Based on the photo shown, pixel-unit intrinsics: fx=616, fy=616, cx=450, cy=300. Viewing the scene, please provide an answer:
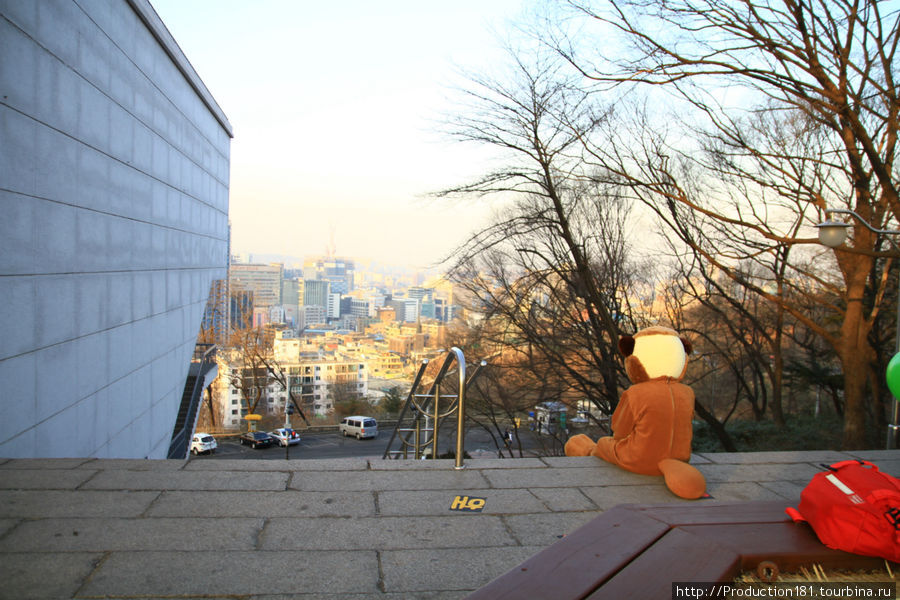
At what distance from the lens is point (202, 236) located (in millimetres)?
15320

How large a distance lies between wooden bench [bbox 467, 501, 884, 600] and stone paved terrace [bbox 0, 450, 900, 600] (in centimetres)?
63

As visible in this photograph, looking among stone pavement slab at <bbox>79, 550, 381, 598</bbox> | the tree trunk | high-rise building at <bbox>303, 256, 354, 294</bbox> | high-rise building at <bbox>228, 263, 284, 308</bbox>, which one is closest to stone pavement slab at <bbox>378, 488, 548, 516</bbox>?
stone pavement slab at <bbox>79, 550, 381, 598</bbox>

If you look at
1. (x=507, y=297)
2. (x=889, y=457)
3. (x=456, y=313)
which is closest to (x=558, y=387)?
(x=507, y=297)

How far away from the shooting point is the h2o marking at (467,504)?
12.5ft

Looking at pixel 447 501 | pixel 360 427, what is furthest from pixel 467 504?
pixel 360 427

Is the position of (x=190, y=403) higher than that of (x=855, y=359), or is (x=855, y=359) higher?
(x=855, y=359)

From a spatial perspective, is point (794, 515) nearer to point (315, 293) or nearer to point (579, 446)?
point (579, 446)

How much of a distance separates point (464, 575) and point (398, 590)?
35 cm

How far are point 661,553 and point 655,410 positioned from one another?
211cm

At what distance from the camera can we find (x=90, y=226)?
7.41 m

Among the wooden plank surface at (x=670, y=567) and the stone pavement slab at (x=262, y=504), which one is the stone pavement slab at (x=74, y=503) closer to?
the stone pavement slab at (x=262, y=504)

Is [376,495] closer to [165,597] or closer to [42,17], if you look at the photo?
[165,597]

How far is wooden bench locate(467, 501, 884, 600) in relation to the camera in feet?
7.08

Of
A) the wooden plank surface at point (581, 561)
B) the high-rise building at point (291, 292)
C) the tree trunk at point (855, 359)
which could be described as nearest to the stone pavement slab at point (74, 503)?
the wooden plank surface at point (581, 561)
